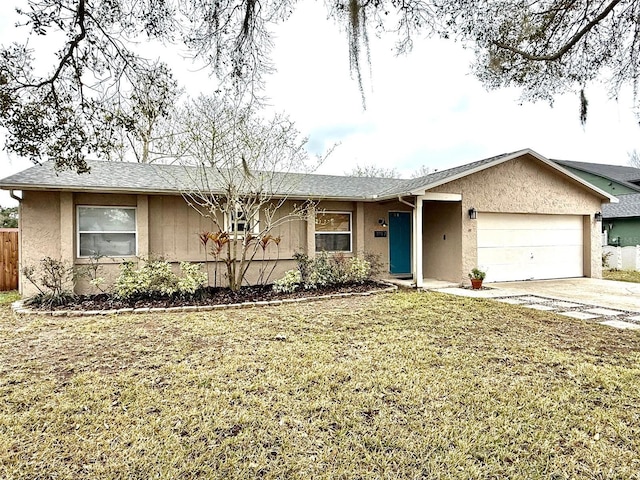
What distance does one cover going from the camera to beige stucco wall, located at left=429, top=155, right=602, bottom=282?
34.0ft

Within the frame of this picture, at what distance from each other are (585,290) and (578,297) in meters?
1.34

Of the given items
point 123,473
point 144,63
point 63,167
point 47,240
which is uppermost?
point 144,63

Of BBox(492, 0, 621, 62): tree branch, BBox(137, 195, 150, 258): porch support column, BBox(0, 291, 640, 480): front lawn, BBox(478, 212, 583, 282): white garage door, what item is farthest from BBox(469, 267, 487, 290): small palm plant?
BBox(137, 195, 150, 258): porch support column

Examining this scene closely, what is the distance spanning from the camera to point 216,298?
847 cm

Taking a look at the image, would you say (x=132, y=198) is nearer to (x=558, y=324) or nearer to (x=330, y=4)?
(x=330, y=4)

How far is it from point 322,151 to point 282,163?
1074 mm

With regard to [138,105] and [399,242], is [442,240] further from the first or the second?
[138,105]

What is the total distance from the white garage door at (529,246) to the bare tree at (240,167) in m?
5.24

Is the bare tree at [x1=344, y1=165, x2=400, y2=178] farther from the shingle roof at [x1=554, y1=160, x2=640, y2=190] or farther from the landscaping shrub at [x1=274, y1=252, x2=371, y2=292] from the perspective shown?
the landscaping shrub at [x1=274, y1=252, x2=371, y2=292]

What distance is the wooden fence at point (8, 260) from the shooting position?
33.8 feet

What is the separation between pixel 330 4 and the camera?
9.96 feet

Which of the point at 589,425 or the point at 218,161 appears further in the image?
the point at 218,161

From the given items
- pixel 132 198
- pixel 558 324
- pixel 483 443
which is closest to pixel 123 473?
pixel 483 443

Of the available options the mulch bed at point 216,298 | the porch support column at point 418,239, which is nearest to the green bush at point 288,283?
the mulch bed at point 216,298
